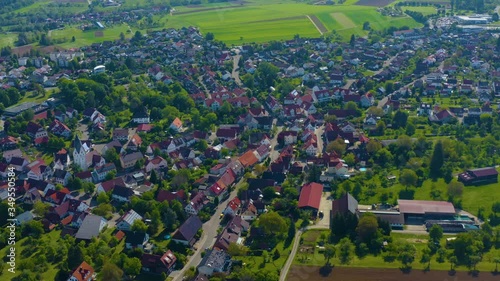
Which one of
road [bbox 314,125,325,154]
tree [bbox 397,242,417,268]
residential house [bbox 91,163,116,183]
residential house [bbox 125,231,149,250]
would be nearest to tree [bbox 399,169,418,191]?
tree [bbox 397,242,417,268]

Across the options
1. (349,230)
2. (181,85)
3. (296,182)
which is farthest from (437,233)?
(181,85)

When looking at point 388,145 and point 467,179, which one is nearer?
point 467,179

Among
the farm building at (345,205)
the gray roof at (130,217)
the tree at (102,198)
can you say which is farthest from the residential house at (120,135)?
the farm building at (345,205)

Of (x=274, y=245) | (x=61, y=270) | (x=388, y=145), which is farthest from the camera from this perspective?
(x=388, y=145)

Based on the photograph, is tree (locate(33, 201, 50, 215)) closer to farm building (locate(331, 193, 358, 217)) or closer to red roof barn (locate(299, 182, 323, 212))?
red roof barn (locate(299, 182, 323, 212))

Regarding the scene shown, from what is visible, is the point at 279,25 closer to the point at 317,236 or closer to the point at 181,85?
the point at 181,85
